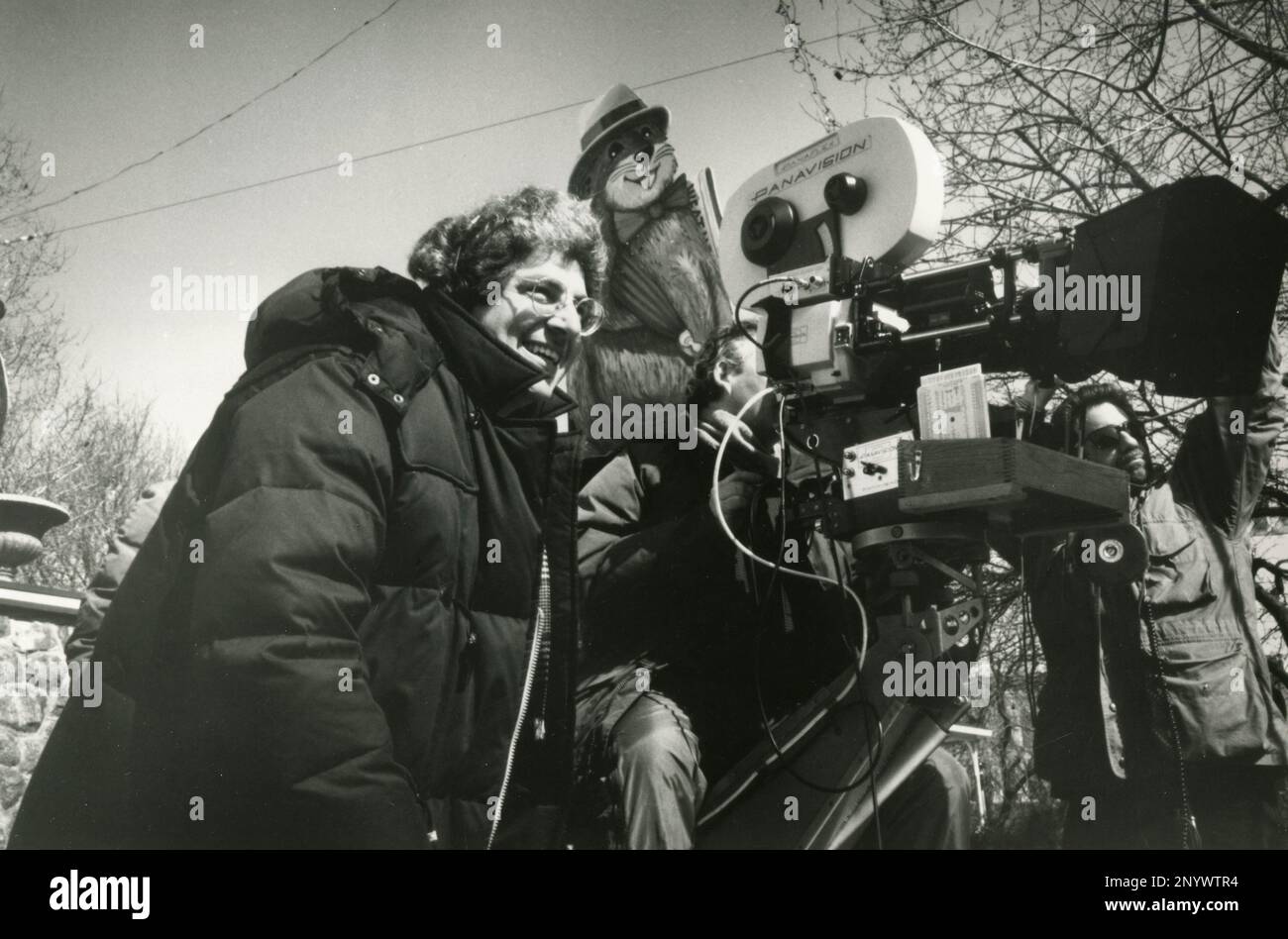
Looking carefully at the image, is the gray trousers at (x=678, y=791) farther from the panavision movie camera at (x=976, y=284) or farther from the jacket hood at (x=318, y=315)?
the jacket hood at (x=318, y=315)

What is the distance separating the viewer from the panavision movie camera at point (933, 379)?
1485 millimetres

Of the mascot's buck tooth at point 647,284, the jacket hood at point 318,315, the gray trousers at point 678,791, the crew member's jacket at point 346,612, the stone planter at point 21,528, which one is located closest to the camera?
the crew member's jacket at point 346,612

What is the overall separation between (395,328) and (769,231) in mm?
726

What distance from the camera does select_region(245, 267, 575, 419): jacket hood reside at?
134 cm

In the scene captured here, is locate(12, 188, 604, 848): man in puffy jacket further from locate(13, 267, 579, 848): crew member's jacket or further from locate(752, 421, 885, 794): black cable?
locate(752, 421, 885, 794): black cable

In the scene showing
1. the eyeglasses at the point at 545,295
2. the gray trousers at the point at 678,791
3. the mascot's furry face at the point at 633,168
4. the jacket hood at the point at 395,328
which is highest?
the mascot's furry face at the point at 633,168

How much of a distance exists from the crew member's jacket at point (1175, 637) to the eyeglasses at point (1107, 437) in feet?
0.40

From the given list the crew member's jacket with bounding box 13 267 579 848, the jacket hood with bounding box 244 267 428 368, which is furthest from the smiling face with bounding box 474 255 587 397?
the jacket hood with bounding box 244 267 428 368

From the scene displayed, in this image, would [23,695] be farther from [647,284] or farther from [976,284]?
[976,284]

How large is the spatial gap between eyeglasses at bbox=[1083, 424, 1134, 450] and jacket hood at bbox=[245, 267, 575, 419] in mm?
1008

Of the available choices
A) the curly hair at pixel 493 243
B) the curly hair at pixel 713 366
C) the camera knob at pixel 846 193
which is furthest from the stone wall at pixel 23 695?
the camera knob at pixel 846 193

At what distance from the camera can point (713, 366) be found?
7.09 ft

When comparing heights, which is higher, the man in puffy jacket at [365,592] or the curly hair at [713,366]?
the curly hair at [713,366]

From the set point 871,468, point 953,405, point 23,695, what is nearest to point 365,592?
point 871,468
